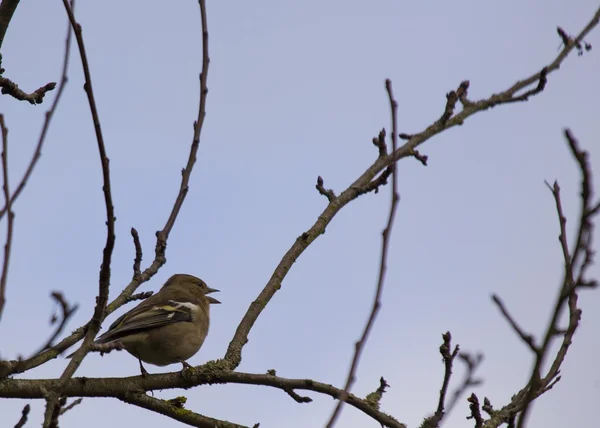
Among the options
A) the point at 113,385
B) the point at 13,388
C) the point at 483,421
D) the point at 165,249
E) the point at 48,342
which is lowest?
the point at 48,342

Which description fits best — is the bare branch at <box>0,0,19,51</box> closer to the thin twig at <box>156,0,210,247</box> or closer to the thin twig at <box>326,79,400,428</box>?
the thin twig at <box>156,0,210,247</box>

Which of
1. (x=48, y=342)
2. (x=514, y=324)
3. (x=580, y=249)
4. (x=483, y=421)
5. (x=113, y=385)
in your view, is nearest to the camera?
(x=580, y=249)

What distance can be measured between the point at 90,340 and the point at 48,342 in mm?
193

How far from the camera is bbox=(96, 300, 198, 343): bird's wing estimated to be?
7.30m

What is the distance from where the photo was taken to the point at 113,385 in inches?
205

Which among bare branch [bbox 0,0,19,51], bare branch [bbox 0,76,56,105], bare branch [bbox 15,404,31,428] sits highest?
bare branch [bbox 0,76,56,105]

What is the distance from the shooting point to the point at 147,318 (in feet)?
25.0

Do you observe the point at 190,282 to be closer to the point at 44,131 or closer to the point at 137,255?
the point at 137,255

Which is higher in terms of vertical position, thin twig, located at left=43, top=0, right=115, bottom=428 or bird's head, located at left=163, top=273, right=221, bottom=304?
bird's head, located at left=163, top=273, right=221, bottom=304

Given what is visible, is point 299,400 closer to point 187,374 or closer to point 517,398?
point 187,374

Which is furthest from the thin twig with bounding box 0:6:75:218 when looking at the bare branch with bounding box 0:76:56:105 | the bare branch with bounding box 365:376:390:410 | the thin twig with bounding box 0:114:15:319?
the bare branch with bounding box 365:376:390:410

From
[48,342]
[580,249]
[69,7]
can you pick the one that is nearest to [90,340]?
[48,342]

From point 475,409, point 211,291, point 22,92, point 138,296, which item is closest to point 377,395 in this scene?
point 475,409

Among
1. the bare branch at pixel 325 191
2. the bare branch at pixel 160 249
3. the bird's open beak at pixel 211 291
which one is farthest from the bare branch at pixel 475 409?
the bird's open beak at pixel 211 291
